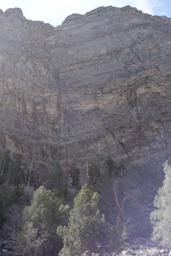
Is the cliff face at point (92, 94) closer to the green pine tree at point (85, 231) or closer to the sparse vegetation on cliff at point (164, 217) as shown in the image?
the sparse vegetation on cliff at point (164, 217)

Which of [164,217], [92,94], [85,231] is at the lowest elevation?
[85,231]

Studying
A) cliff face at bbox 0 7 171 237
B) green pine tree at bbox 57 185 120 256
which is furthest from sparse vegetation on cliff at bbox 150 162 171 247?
cliff face at bbox 0 7 171 237

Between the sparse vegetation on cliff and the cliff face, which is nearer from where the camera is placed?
the sparse vegetation on cliff

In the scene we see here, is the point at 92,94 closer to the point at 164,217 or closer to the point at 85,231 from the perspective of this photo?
the point at 164,217

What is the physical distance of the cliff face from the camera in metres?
56.5

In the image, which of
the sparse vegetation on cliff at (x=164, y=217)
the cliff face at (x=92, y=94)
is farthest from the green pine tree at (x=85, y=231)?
the cliff face at (x=92, y=94)

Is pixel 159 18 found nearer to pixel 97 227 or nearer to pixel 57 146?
pixel 57 146

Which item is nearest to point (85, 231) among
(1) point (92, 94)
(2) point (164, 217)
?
(2) point (164, 217)

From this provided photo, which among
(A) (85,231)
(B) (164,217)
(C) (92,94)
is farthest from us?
(C) (92,94)

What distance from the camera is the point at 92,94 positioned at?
202 feet

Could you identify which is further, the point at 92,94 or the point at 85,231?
the point at 92,94

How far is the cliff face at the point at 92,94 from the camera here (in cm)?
5653

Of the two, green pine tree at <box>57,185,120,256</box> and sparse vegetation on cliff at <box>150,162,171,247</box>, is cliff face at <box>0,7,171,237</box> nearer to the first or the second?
sparse vegetation on cliff at <box>150,162,171,247</box>

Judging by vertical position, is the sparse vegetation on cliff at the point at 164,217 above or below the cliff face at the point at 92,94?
below
